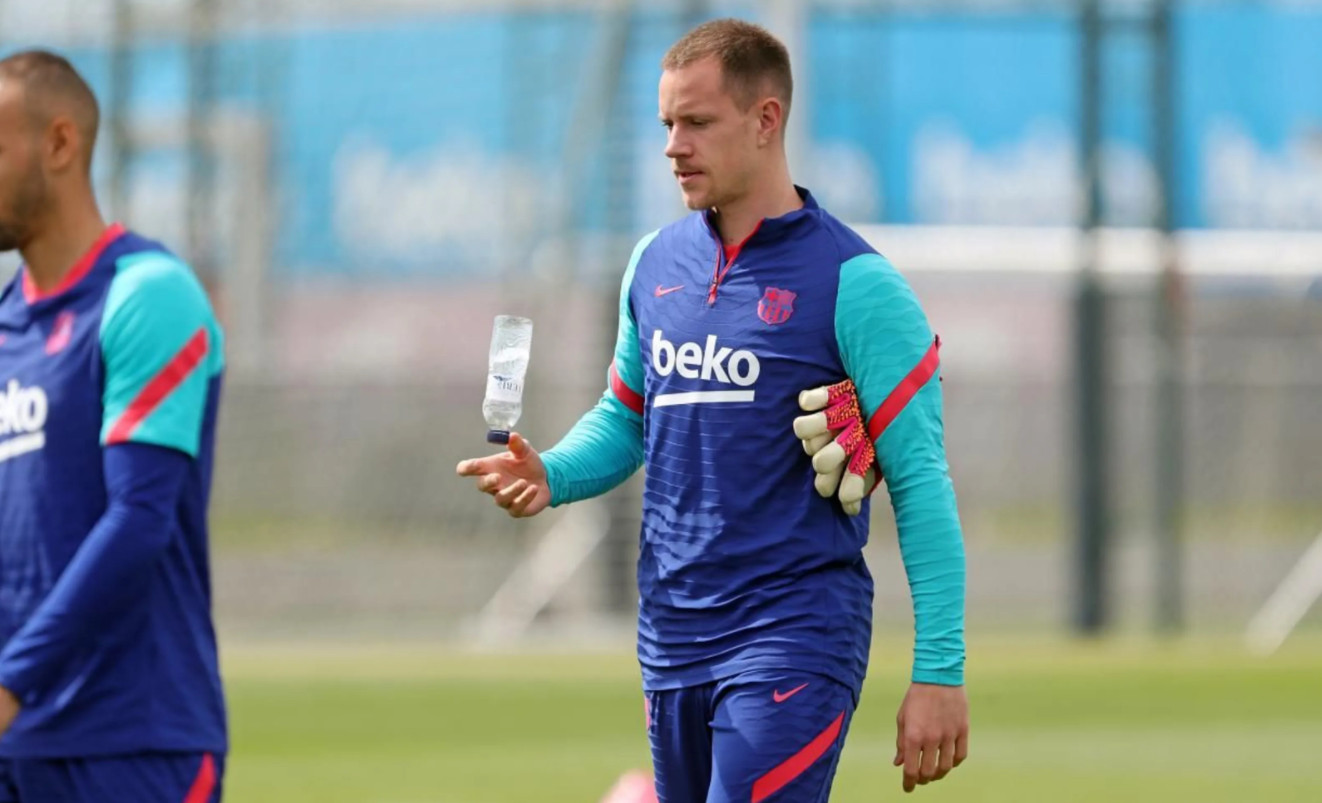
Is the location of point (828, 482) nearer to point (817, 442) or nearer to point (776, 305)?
point (817, 442)

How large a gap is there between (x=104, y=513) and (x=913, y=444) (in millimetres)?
1560

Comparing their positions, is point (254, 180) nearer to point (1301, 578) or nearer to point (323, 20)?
point (323, 20)

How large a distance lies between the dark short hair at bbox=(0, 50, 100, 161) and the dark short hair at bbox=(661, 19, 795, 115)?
45.5 inches

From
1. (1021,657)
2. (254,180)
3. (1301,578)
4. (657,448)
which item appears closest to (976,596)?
(1301,578)

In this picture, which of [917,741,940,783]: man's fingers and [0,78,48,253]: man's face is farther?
[0,78,48,253]: man's face

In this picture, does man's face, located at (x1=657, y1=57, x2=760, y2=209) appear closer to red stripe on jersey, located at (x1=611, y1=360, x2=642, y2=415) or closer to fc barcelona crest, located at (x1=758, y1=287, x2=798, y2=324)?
fc barcelona crest, located at (x1=758, y1=287, x2=798, y2=324)

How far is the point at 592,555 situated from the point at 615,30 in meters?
4.78

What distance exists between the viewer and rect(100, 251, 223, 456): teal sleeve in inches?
189

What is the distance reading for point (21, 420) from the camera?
4867mm

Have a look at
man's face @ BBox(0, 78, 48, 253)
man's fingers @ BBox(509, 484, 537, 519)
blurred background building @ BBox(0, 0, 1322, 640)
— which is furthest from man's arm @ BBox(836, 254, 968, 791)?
blurred background building @ BBox(0, 0, 1322, 640)

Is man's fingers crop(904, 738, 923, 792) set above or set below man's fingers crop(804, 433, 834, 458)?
below

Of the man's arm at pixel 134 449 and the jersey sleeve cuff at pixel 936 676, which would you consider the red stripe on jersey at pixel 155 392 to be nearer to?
the man's arm at pixel 134 449

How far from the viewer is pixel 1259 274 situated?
2289 cm

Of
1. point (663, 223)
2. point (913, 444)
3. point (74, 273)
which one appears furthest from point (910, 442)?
point (663, 223)
